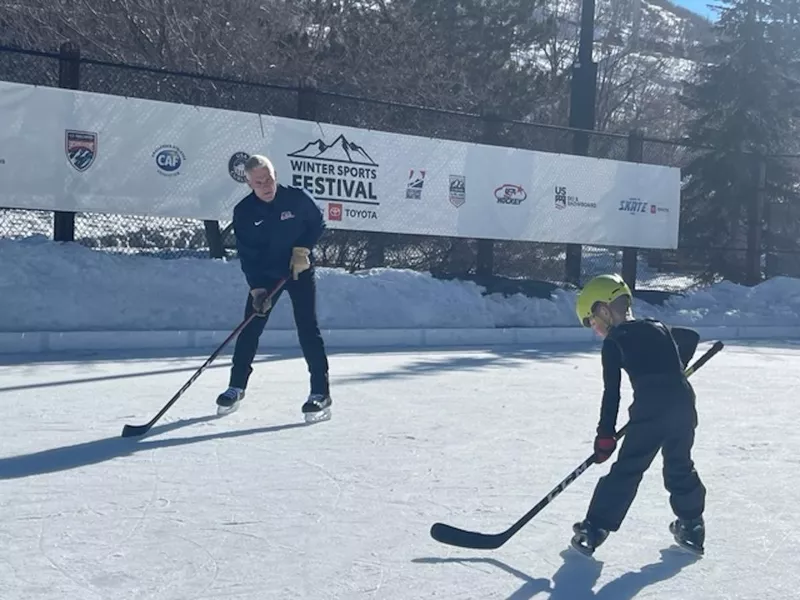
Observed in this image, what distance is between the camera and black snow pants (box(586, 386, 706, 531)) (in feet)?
13.4

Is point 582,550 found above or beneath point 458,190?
beneath

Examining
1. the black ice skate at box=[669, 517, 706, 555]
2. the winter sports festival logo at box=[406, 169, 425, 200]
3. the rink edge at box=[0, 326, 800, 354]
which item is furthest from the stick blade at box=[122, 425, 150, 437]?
the winter sports festival logo at box=[406, 169, 425, 200]

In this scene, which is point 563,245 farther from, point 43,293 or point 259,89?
point 43,293

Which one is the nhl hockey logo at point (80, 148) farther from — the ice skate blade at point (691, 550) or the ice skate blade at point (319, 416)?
the ice skate blade at point (691, 550)

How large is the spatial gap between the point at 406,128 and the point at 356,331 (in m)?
3.79

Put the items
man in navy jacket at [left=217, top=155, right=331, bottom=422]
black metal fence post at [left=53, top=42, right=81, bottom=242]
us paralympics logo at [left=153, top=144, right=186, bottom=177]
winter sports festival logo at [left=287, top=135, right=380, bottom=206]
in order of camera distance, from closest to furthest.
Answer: man in navy jacket at [left=217, top=155, right=331, bottom=422] < black metal fence post at [left=53, top=42, right=81, bottom=242] < us paralympics logo at [left=153, top=144, right=186, bottom=177] < winter sports festival logo at [left=287, top=135, right=380, bottom=206]

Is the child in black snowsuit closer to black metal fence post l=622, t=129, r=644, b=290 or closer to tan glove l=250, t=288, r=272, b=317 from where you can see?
tan glove l=250, t=288, r=272, b=317

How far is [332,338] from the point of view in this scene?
1138 cm

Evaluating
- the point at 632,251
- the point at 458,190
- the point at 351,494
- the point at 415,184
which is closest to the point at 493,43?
the point at 632,251

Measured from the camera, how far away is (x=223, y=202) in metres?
12.1

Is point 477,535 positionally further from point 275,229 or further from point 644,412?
point 275,229

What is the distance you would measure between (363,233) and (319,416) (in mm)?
7326

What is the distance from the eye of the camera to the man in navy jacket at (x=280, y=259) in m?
6.60

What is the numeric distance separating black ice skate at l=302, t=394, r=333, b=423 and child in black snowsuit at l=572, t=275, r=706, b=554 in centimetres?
264
